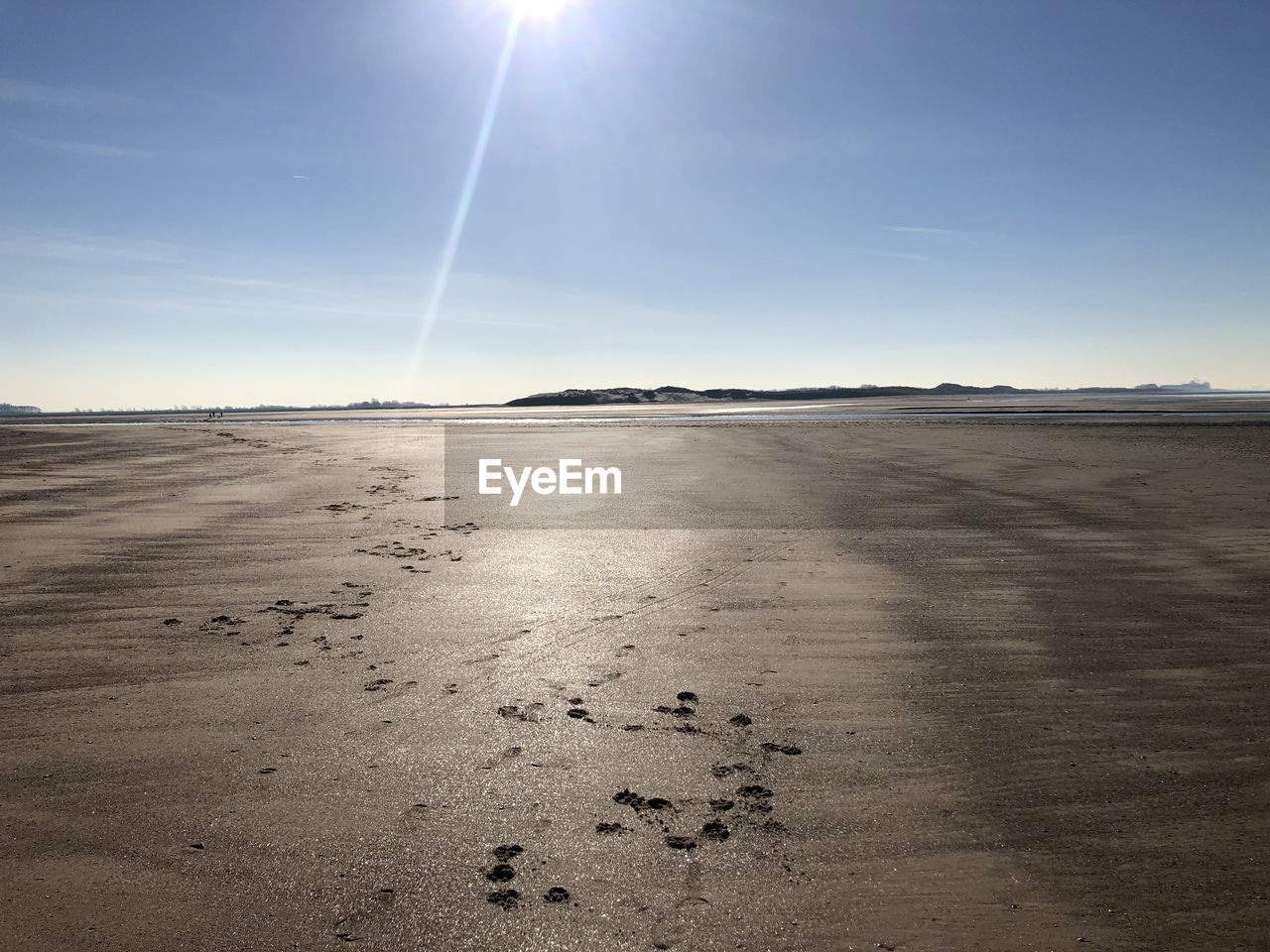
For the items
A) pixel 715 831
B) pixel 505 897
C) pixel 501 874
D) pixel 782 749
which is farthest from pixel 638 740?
pixel 505 897

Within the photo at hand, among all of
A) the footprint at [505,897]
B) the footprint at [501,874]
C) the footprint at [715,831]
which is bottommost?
the footprint at [505,897]

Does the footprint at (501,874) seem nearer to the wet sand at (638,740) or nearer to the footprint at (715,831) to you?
the wet sand at (638,740)

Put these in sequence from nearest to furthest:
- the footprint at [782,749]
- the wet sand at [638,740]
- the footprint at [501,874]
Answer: the wet sand at [638,740]
the footprint at [501,874]
the footprint at [782,749]

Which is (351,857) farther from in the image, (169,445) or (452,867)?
(169,445)

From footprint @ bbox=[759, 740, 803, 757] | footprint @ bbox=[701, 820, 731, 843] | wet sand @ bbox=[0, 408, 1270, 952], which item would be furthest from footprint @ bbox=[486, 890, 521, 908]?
footprint @ bbox=[759, 740, 803, 757]

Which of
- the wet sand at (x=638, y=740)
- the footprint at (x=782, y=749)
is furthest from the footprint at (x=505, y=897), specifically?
the footprint at (x=782, y=749)

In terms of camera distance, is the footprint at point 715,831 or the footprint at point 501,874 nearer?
the footprint at point 501,874

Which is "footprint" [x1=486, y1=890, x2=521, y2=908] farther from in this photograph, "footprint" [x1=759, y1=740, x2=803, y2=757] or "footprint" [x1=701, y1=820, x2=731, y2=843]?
"footprint" [x1=759, y1=740, x2=803, y2=757]

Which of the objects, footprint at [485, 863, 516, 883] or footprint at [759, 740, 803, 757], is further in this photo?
footprint at [759, 740, 803, 757]
